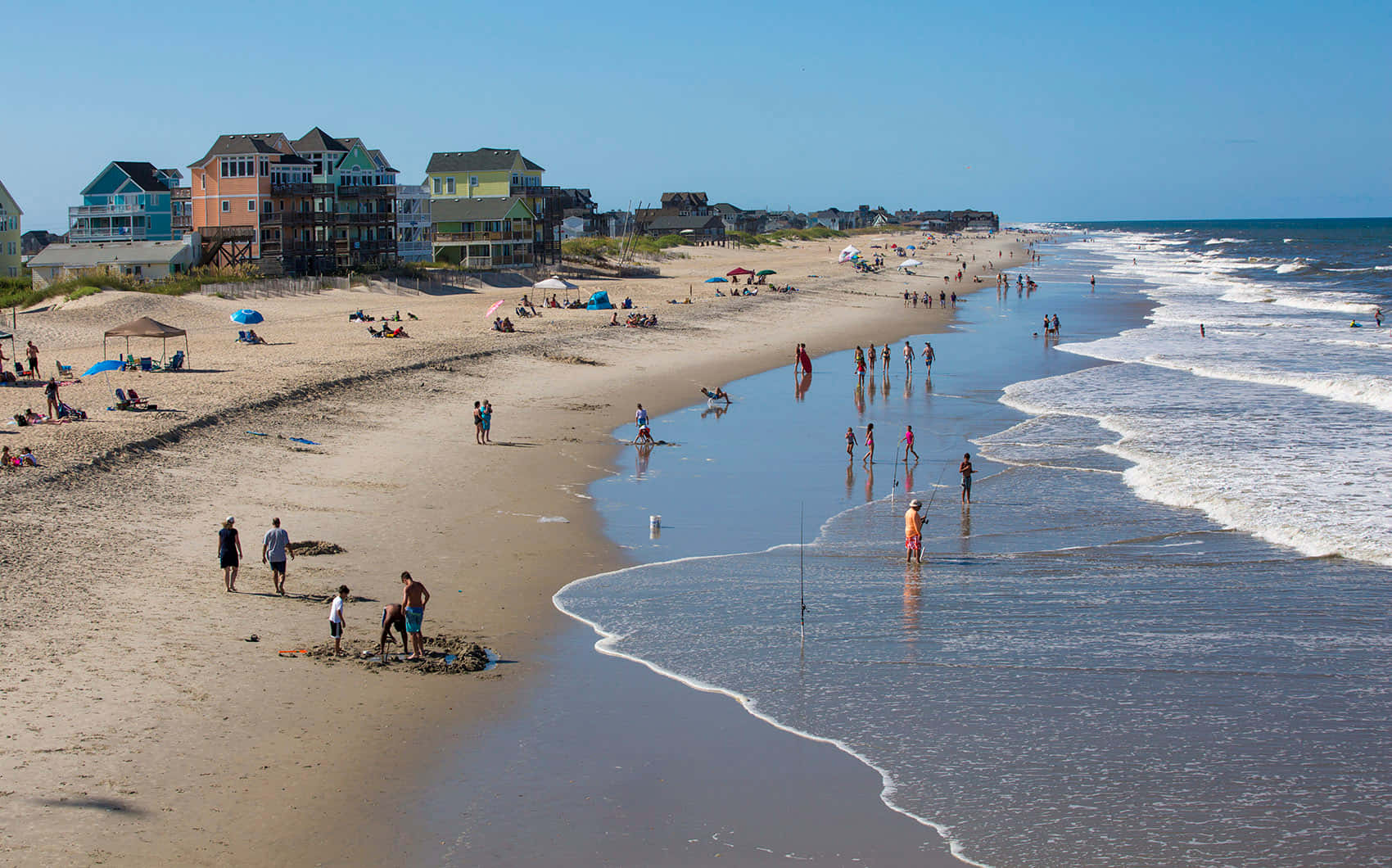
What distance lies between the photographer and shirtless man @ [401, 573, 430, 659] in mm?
13336

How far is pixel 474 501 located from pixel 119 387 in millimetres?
12773

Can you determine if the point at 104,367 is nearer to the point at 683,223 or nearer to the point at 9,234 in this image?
the point at 9,234

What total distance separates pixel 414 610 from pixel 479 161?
73.9 meters

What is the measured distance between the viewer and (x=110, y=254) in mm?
57875

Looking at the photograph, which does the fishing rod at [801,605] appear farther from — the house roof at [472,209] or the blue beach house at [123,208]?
the house roof at [472,209]

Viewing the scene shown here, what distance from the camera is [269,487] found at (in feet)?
69.0

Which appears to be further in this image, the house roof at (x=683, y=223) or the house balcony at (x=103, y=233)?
the house roof at (x=683, y=223)

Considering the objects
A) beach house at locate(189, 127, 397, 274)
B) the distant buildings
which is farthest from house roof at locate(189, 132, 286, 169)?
the distant buildings

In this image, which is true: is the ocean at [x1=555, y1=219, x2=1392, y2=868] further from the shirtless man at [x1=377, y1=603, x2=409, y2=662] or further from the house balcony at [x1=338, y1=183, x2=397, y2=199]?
the house balcony at [x1=338, y1=183, x2=397, y2=199]

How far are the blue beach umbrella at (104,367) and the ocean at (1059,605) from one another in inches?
577

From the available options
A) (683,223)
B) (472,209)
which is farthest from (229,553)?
(683,223)

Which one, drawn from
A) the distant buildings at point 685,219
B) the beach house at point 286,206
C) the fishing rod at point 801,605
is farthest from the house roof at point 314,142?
the distant buildings at point 685,219

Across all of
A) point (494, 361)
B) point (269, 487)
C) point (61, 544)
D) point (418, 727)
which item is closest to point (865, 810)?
point (418, 727)

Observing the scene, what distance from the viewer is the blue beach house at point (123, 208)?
63.8 metres
